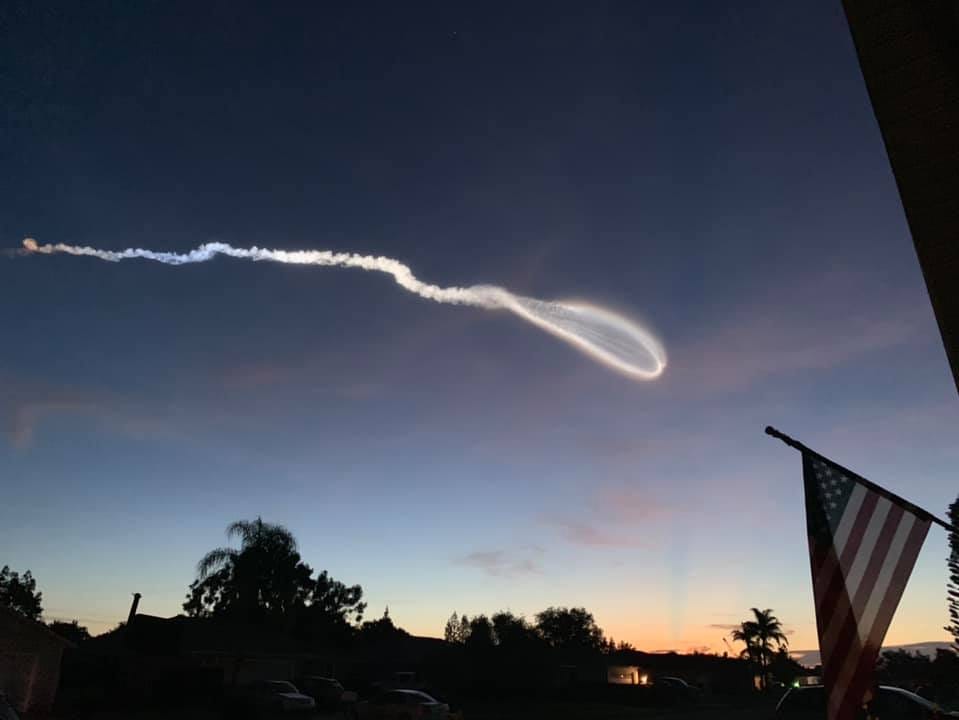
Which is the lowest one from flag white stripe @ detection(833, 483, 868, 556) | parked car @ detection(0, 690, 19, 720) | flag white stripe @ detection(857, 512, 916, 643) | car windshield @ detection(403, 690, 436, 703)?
car windshield @ detection(403, 690, 436, 703)

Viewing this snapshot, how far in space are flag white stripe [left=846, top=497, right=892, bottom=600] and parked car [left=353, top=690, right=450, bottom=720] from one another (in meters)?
21.5

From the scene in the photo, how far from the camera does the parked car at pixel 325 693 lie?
3931 cm

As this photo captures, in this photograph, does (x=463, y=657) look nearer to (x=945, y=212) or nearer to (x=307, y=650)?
(x=307, y=650)

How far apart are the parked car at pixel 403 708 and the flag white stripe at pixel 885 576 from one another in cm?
2151

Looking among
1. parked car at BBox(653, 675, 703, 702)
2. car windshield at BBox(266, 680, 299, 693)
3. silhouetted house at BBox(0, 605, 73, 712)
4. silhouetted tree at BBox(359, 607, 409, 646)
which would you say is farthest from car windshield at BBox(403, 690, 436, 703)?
silhouetted tree at BBox(359, 607, 409, 646)

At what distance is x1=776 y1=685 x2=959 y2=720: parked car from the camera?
13.5 metres

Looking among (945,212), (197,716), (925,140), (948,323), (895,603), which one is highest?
(925,140)

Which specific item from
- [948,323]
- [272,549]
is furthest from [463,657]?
[948,323]

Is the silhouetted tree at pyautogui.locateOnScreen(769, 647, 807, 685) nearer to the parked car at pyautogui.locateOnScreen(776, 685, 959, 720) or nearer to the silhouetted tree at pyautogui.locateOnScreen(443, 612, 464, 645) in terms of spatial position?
the silhouetted tree at pyautogui.locateOnScreen(443, 612, 464, 645)

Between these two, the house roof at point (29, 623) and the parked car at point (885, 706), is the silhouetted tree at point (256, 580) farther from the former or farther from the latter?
the parked car at point (885, 706)

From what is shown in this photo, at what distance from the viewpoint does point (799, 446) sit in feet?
→ 24.5

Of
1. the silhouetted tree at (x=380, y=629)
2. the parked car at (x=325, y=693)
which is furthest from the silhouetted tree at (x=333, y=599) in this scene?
the parked car at (x=325, y=693)

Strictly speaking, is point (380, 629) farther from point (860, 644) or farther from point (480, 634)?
point (860, 644)

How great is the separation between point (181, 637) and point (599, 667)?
4005cm
